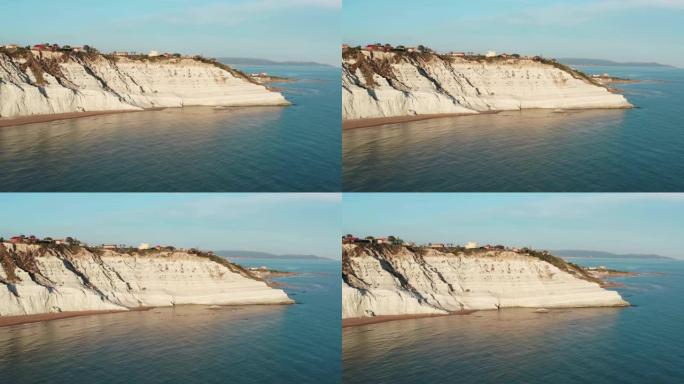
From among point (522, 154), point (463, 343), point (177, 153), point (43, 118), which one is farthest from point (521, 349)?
point (43, 118)

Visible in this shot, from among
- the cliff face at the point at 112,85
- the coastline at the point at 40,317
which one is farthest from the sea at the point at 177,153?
the coastline at the point at 40,317

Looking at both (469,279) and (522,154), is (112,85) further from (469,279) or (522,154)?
(522,154)

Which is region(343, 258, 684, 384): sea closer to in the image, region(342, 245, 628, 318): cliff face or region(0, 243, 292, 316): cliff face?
region(342, 245, 628, 318): cliff face

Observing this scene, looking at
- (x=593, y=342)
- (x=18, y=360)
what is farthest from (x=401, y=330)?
(x=18, y=360)

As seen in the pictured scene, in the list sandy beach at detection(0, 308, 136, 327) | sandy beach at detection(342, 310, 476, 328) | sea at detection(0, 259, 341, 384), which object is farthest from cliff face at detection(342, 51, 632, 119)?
sandy beach at detection(0, 308, 136, 327)

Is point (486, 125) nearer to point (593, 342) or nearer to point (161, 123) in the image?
point (593, 342)
